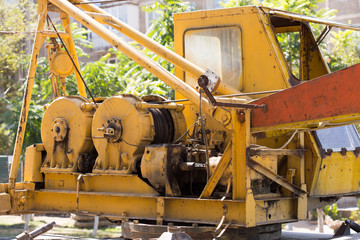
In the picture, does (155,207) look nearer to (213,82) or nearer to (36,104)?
(213,82)

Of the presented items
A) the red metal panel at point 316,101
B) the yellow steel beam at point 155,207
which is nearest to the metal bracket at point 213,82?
the red metal panel at point 316,101

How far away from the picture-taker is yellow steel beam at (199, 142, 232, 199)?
8297 millimetres

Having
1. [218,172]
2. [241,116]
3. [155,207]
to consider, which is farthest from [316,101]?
[155,207]

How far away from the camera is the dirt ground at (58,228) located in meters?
16.5

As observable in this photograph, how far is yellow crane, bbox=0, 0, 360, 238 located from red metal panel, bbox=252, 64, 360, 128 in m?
0.02

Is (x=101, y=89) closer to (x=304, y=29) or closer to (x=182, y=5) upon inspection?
(x=182, y=5)

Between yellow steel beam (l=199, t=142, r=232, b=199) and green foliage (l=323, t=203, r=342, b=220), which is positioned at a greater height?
yellow steel beam (l=199, t=142, r=232, b=199)

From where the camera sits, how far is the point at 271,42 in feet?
31.7

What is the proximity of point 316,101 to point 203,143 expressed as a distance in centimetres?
240

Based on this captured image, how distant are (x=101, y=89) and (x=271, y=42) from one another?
9529 millimetres

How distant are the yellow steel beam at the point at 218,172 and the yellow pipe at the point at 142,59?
0.58m

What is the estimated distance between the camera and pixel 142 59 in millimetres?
9336

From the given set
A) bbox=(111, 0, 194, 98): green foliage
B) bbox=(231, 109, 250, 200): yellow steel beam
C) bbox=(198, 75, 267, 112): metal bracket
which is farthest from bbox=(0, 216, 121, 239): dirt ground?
bbox=(198, 75, 267, 112): metal bracket

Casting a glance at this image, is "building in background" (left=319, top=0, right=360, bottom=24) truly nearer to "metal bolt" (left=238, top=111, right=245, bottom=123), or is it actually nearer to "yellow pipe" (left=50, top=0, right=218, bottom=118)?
"yellow pipe" (left=50, top=0, right=218, bottom=118)
